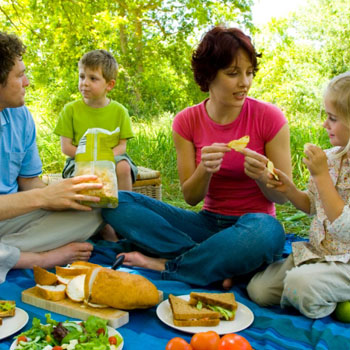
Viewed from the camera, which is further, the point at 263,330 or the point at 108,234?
the point at 108,234

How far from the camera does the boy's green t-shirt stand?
389 centimetres

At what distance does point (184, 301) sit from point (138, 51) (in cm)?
1100

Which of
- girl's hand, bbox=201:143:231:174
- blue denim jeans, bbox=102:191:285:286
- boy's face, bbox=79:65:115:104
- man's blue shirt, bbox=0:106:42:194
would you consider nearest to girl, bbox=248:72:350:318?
blue denim jeans, bbox=102:191:285:286

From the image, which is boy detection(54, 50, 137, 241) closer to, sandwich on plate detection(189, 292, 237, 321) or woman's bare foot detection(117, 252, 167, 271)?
woman's bare foot detection(117, 252, 167, 271)

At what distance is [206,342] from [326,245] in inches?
34.5

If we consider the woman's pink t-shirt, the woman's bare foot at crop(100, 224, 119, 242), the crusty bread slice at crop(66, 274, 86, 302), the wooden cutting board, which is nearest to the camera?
the wooden cutting board

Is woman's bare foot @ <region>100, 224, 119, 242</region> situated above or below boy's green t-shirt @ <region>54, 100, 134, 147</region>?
below

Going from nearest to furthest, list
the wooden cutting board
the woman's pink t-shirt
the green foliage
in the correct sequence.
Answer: the wooden cutting board → the woman's pink t-shirt → the green foliage

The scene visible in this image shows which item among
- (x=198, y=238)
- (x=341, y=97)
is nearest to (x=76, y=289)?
(x=198, y=238)

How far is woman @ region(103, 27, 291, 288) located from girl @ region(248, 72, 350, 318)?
0.56 ft

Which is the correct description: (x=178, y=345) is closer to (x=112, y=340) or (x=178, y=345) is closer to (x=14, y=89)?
(x=112, y=340)

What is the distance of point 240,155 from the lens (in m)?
2.52

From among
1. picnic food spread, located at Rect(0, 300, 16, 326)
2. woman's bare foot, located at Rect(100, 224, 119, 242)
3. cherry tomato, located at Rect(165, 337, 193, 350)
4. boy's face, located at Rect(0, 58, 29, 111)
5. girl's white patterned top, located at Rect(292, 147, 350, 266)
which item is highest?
boy's face, located at Rect(0, 58, 29, 111)

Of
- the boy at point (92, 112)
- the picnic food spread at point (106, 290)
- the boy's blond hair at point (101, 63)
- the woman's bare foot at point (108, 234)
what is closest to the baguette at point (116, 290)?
the picnic food spread at point (106, 290)
